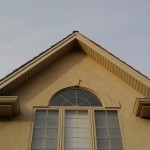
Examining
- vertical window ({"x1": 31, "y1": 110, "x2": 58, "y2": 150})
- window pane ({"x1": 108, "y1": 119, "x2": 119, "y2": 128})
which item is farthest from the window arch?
window pane ({"x1": 108, "y1": 119, "x2": 119, "y2": 128})

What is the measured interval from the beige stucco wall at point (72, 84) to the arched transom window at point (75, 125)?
0.28 m

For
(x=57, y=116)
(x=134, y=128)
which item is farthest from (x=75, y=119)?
(x=134, y=128)

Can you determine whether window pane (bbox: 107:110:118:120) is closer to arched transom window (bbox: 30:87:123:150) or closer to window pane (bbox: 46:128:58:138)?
arched transom window (bbox: 30:87:123:150)

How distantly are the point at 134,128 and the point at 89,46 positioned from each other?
4.47 m

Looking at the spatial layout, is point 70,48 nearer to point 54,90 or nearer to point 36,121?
point 54,90

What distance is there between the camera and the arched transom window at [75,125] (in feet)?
36.4

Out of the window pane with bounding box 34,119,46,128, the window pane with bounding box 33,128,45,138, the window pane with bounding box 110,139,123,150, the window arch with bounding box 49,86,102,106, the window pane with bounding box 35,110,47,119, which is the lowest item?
the window pane with bounding box 110,139,123,150

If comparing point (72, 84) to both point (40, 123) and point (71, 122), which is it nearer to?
point (71, 122)

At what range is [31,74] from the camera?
1343cm

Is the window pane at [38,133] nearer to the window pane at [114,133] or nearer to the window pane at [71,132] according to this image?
the window pane at [71,132]

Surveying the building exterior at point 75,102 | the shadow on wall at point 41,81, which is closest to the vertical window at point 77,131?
the building exterior at point 75,102

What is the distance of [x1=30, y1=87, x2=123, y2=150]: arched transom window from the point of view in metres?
11.1

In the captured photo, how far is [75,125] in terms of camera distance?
11859mm

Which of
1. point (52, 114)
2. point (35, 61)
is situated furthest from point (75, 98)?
point (35, 61)
